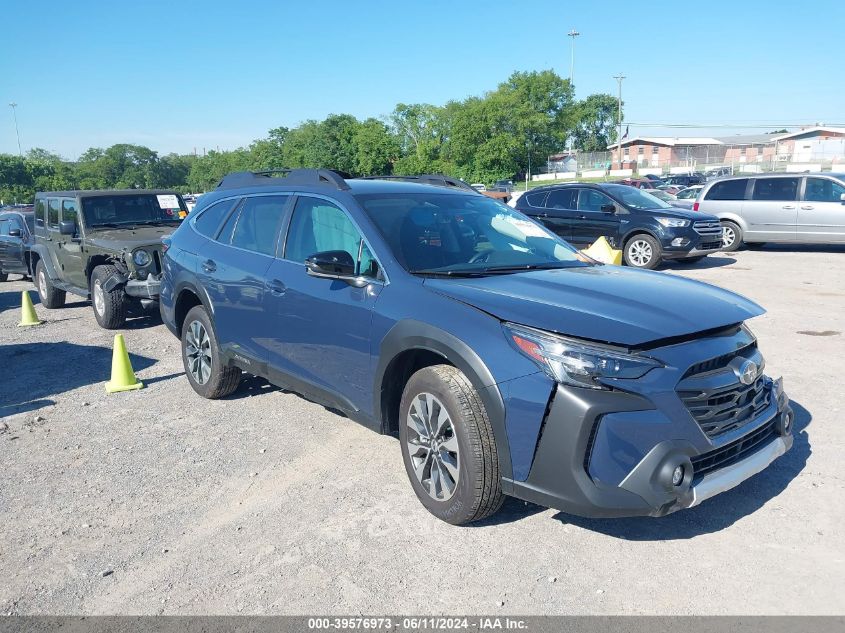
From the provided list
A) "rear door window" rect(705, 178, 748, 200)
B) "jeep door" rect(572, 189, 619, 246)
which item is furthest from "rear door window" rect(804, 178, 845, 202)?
"jeep door" rect(572, 189, 619, 246)

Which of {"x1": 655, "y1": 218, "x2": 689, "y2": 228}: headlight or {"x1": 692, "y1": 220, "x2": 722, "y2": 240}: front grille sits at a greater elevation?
{"x1": 655, "y1": 218, "x2": 689, "y2": 228}: headlight

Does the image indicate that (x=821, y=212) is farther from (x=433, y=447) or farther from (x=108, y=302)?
(x=433, y=447)

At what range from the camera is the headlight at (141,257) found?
8906 mm

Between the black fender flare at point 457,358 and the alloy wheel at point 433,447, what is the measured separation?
257 mm

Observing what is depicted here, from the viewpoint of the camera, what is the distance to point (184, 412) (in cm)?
575

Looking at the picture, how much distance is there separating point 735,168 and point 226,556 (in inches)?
2174

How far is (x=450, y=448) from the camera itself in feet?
11.5

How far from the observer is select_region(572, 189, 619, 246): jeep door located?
1389cm

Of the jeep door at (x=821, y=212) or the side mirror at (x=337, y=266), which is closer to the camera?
the side mirror at (x=337, y=266)

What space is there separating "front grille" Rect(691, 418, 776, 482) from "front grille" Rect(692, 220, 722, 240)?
34.4ft

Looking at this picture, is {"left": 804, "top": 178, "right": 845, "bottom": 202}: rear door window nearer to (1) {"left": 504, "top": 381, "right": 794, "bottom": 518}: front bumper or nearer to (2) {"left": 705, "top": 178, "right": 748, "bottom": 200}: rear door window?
(2) {"left": 705, "top": 178, "right": 748, "bottom": 200}: rear door window

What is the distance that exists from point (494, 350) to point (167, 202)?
8.84 metres

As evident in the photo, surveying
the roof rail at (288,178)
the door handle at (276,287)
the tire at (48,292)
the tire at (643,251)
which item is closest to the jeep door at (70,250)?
the tire at (48,292)

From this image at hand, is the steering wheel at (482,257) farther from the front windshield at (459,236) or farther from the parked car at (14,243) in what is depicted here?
the parked car at (14,243)
